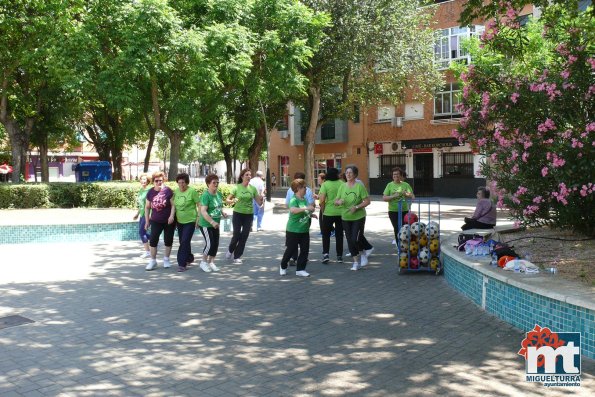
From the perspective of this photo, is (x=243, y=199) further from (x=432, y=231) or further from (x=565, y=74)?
(x=565, y=74)

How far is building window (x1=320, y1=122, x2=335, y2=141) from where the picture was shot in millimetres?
42241

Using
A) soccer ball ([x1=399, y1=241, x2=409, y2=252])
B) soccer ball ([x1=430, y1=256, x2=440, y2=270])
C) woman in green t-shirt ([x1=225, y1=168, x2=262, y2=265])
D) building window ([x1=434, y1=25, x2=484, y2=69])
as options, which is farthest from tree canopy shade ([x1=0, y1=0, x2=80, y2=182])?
building window ([x1=434, y1=25, x2=484, y2=69])

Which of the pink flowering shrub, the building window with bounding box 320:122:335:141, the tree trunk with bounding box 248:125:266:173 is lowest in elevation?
the pink flowering shrub

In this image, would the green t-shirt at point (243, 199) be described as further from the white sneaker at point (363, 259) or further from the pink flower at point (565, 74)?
the pink flower at point (565, 74)

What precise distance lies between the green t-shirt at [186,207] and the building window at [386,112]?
2916 centimetres

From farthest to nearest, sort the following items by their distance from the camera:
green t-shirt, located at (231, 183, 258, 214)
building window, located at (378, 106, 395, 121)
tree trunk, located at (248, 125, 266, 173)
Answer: building window, located at (378, 106, 395, 121), tree trunk, located at (248, 125, 266, 173), green t-shirt, located at (231, 183, 258, 214)

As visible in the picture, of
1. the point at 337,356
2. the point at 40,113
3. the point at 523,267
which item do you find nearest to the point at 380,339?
the point at 337,356

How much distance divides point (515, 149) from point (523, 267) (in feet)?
8.54

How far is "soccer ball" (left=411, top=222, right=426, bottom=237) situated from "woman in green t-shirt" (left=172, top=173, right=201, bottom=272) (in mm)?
3555

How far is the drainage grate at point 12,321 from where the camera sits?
6598mm

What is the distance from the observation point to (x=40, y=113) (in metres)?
28.1

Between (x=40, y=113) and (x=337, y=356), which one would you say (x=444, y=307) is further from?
(x=40, y=113)

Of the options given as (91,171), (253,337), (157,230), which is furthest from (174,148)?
(253,337)

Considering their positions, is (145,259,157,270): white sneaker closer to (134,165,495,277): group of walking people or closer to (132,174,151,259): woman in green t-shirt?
(134,165,495,277): group of walking people
